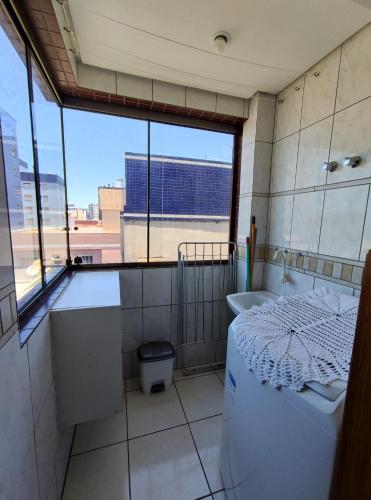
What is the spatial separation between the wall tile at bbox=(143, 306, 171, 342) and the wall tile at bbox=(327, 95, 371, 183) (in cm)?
150

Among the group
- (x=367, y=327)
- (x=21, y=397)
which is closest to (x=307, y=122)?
(x=367, y=327)

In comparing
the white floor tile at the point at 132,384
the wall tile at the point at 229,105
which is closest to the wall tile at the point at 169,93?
the wall tile at the point at 229,105

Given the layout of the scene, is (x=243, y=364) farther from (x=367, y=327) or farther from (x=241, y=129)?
(x=241, y=129)

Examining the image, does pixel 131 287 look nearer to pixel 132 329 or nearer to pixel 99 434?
pixel 132 329

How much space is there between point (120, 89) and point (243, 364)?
1.78m

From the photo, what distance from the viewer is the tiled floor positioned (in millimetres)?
1118

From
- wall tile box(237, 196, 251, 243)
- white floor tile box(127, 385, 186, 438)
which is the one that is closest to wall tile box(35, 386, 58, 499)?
white floor tile box(127, 385, 186, 438)

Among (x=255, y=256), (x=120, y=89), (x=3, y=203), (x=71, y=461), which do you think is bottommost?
(x=71, y=461)

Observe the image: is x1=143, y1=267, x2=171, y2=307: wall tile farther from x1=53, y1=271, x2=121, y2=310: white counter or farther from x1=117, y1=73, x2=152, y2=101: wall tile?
x1=117, y1=73, x2=152, y2=101: wall tile

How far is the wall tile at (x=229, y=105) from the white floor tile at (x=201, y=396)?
219 cm

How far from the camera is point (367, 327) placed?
0.41 metres

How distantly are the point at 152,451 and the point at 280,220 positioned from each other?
171 centimetres

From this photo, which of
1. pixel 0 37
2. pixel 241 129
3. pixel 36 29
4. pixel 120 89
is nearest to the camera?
pixel 0 37

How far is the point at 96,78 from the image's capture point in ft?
4.75
